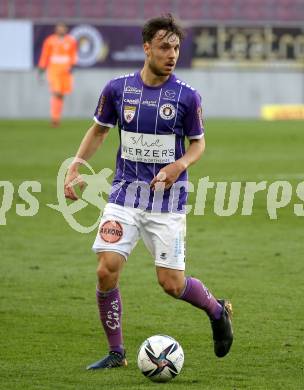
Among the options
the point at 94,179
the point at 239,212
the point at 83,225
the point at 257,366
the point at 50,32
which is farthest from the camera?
the point at 50,32

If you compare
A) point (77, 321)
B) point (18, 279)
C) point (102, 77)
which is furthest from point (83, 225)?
point (102, 77)

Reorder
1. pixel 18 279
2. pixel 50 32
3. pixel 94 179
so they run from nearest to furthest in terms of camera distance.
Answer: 1. pixel 18 279
2. pixel 94 179
3. pixel 50 32

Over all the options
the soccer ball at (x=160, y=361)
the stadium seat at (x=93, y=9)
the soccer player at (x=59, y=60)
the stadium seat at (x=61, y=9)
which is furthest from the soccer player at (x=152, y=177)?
the stadium seat at (x=93, y=9)

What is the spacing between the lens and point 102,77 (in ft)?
111

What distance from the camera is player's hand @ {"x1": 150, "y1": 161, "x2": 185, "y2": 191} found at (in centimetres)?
711

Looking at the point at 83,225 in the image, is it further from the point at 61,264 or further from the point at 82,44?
the point at 82,44

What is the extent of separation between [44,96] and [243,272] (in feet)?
77.9

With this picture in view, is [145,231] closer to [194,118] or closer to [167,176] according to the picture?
[167,176]

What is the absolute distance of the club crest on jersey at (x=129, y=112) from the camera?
7402 mm

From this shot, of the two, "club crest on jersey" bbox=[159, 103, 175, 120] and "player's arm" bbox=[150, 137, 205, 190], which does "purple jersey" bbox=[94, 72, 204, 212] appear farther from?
"player's arm" bbox=[150, 137, 205, 190]

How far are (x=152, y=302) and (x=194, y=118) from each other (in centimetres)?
268

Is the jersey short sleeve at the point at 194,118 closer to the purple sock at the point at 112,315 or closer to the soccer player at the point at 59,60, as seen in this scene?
the purple sock at the point at 112,315

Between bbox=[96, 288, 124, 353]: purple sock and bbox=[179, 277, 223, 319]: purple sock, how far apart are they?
413 millimetres

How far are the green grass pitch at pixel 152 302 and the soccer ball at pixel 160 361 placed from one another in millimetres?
78
